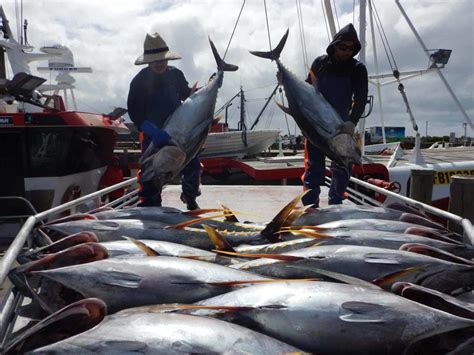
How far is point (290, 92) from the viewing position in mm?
4102

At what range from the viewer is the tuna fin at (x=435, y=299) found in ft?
6.10

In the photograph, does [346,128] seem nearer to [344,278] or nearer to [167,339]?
[344,278]

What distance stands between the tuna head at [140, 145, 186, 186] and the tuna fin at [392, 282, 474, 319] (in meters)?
2.32

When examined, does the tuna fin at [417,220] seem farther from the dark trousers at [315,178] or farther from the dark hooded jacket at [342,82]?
the dark hooded jacket at [342,82]

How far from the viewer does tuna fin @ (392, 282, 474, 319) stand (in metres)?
1.86

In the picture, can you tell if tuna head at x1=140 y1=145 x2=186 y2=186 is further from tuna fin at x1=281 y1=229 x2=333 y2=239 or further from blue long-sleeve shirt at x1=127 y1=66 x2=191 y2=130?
tuna fin at x1=281 y1=229 x2=333 y2=239

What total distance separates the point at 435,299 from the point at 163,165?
2517 mm

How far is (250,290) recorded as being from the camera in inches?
78.4

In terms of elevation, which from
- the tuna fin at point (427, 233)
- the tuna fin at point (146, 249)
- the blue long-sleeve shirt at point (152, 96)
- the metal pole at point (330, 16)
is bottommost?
the tuna fin at point (427, 233)

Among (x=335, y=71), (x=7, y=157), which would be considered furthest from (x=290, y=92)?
(x=7, y=157)

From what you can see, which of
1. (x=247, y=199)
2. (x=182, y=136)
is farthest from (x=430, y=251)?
(x=247, y=199)

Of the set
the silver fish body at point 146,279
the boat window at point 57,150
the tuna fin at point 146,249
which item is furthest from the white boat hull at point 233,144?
the silver fish body at point 146,279

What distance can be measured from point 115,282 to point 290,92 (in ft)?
8.69

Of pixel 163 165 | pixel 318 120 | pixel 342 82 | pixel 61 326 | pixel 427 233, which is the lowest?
pixel 61 326
